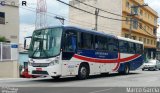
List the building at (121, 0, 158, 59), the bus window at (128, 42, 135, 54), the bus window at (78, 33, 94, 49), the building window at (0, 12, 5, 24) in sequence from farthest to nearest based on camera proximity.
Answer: the building at (121, 0, 158, 59) → the building window at (0, 12, 5, 24) → the bus window at (128, 42, 135, 54) → the bus window at (78, 33, 94, 49)

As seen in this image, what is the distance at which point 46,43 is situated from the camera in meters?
18.7

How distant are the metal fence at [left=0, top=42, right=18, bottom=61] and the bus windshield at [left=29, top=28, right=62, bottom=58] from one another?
23.0 ft

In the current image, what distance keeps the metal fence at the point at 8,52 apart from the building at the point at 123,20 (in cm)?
3140

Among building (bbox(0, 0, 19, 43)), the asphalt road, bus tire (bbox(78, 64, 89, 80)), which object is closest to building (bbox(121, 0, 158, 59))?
building (bbox(0, 0, 19, 43))

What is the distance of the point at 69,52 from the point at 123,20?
1559 inches

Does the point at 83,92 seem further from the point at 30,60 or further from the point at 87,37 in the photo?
the point at 87,37

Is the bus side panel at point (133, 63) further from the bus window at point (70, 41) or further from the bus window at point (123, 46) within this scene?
the bus window at point (70, 41)

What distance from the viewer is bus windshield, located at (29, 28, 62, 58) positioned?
18.4 m

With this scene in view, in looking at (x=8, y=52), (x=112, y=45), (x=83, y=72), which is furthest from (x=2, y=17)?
(x=83, y=72)

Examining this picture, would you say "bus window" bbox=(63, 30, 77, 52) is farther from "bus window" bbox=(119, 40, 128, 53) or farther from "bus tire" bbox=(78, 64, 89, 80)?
"bus window" bbox=(119, 40, 128, 53)

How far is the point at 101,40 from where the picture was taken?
22.8 metres

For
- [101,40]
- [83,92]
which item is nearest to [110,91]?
[83,92]

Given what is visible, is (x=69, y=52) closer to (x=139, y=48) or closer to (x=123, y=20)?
(x=139, y=48)

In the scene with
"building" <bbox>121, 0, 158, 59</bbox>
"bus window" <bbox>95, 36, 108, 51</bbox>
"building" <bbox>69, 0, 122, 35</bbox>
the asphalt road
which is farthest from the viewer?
"building" <bbox>121, 0, 158, 59</bbox>
